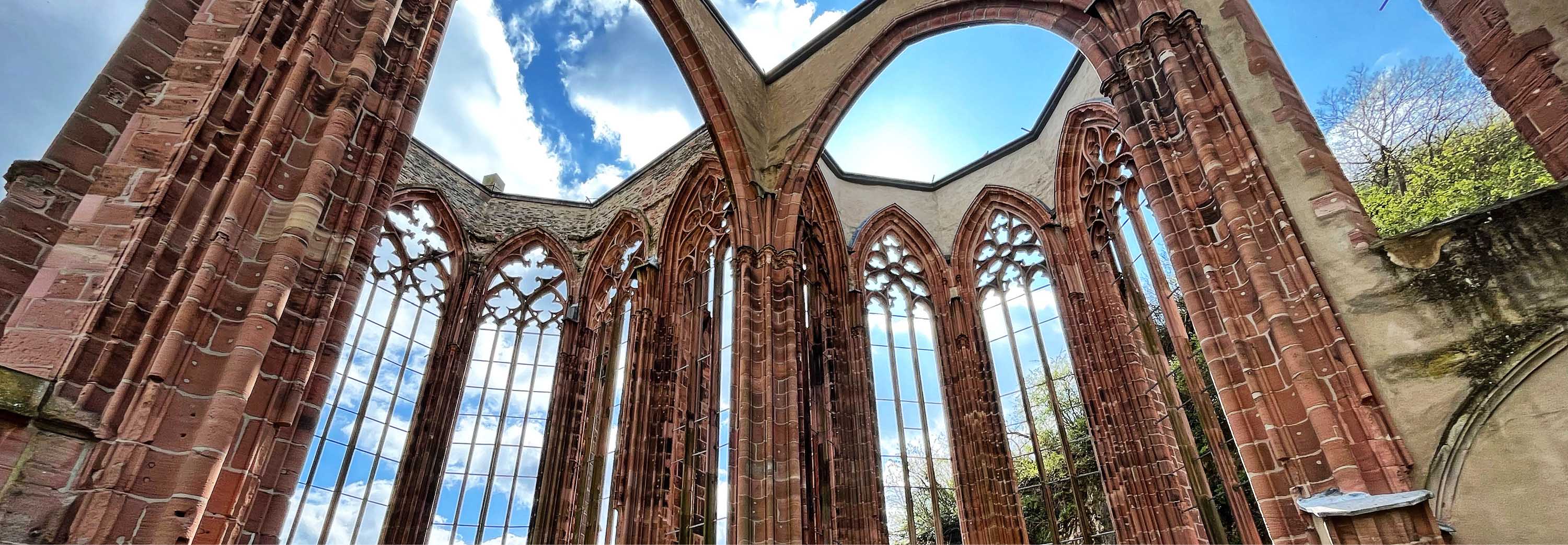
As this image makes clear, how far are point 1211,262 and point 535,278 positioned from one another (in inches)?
466

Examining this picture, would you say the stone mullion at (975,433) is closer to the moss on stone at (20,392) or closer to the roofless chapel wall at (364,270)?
the roofless chapel wall at (364,270)

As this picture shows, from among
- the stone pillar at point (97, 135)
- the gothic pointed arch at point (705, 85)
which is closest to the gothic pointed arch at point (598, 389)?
the gothic pointed arch at point (705, 85)

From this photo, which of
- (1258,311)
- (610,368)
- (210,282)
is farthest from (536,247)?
(1258,311)

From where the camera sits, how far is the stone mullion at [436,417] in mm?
10789

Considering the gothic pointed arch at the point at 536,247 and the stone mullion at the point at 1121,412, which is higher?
the gothic pointed arch at the point at 536,247

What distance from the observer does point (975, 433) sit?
11.1 meters

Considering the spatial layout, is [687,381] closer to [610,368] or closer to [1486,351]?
[610,368]

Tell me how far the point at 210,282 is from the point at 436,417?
8.89 m

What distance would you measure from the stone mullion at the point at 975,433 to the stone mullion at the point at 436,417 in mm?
7641

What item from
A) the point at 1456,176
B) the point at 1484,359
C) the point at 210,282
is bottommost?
the point at 1484,359

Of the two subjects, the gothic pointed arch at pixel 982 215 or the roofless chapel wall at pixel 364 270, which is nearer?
the roofless chapel wall at pixel 364 270

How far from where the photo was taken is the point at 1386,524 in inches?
157

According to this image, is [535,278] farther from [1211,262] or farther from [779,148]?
[1211,262]

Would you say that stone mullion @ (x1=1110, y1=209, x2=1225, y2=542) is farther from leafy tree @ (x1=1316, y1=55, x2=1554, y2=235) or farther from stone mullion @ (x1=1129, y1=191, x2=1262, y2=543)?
leafy tree @ (x1=1316, y1=55, x2=1554, y2=235)
